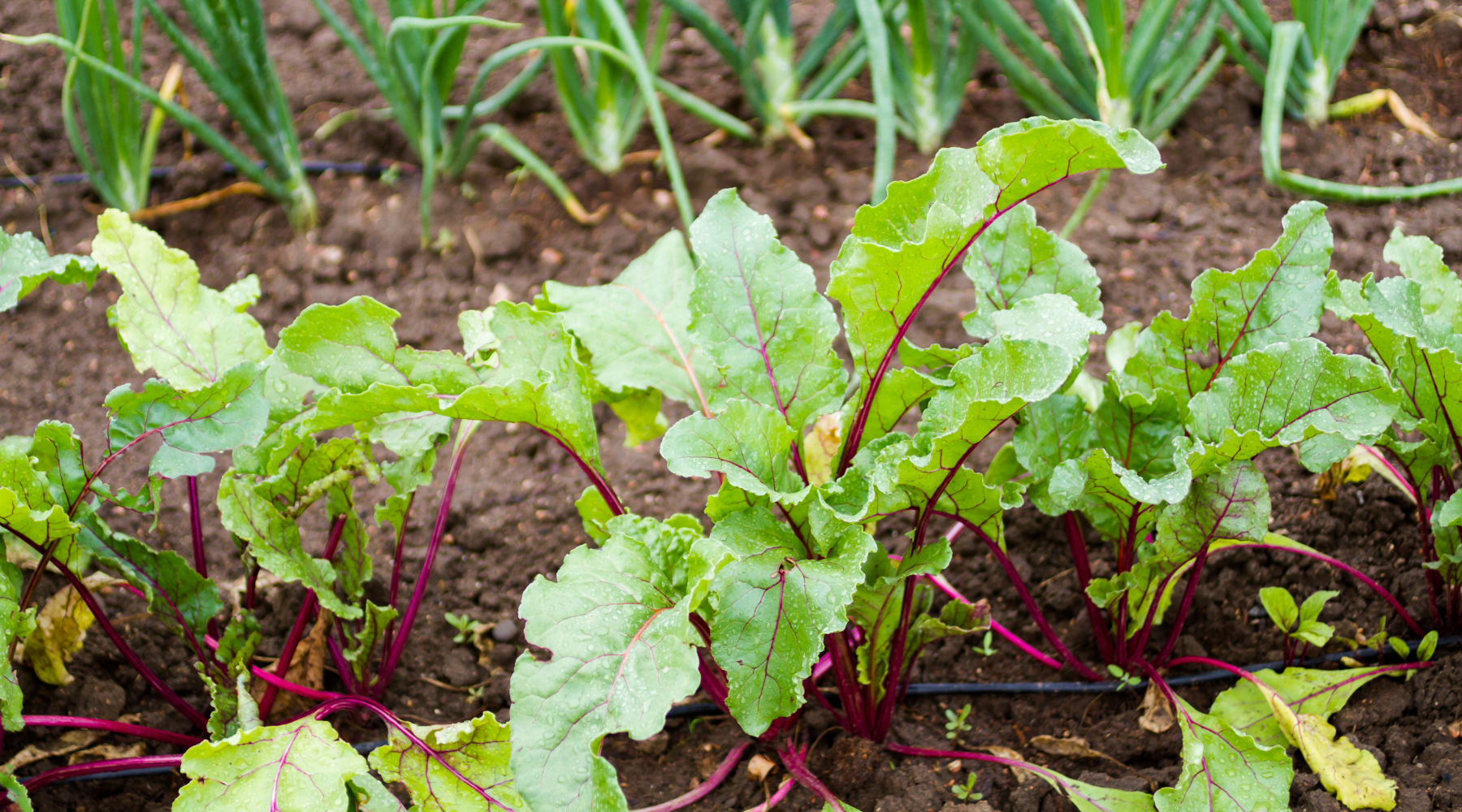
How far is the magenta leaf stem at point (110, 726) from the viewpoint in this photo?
57.7 inches

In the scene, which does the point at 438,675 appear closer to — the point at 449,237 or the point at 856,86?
the point at 449,237

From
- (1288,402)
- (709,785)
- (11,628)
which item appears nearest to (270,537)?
(11,628)

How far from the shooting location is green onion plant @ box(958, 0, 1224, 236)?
7.27ft

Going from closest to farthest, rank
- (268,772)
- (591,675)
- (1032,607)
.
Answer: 1. (591,675)
2. (268,772)
3. (1032,607)

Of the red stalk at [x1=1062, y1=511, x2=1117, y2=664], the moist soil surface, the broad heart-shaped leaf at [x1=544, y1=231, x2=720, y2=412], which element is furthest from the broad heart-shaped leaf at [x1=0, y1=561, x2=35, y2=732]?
the red stalk at [x1=1062, y1=511, x2=1117, y2=664]

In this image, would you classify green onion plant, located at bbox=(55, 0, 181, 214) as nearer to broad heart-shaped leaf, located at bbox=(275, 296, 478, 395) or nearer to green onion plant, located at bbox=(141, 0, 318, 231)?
green onion plant, located at bbox=(141, 0, 318, 231)

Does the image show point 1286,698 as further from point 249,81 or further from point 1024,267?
point 249,81

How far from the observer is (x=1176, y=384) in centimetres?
157

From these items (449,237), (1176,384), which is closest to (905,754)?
(1176,384)

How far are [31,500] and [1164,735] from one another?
5.02 feet

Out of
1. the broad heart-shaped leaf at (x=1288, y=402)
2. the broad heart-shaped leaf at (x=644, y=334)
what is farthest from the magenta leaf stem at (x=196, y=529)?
the broad heart-shaped leaf at (x=1288, y=402)

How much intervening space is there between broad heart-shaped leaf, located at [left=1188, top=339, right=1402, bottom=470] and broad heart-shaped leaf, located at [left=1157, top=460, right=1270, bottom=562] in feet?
0.11

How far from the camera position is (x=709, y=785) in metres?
1.53

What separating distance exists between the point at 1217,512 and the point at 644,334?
0.80m
